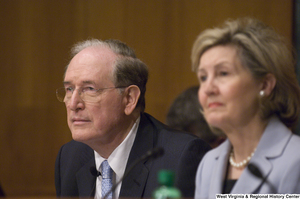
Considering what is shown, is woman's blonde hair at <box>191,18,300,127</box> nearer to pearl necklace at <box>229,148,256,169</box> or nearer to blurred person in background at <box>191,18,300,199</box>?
blurred person in background at <box>191,18,300,199</box>

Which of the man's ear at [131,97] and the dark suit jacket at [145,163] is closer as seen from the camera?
the dark suit jacket at [145,163]

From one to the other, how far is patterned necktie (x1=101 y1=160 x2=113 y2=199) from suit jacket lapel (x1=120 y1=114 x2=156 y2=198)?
118 mm

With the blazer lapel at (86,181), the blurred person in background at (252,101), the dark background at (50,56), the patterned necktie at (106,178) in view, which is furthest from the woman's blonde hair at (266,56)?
the dark background at (50,56)

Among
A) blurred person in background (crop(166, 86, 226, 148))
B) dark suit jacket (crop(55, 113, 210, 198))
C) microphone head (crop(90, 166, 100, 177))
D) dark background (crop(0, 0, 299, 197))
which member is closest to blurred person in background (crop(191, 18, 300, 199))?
dark suit jacket (crop(55, 113, 210, 198))

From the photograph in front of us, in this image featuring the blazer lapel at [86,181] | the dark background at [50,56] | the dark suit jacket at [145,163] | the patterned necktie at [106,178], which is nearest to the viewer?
the dark suit jacket at [145,163]

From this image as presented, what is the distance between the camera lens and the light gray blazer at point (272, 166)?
4.78ft

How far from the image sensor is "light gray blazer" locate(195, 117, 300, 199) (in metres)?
1.46

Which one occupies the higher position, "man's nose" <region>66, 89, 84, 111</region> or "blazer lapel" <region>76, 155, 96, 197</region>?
"man's nose" <region>66, 89, 84, 111</region>

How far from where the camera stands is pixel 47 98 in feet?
17.6

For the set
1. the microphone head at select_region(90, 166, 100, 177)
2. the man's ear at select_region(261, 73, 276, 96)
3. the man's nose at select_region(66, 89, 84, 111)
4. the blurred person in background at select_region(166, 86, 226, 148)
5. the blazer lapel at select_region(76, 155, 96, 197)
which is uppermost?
the man's ear at select_region(261, 73, 276, 96)

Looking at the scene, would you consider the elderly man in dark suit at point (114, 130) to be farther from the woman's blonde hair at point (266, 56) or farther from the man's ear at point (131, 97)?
the woman's blonde hair at point (266, 56)

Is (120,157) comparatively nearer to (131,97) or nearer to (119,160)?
(119,160)

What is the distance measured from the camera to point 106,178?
2.47 m

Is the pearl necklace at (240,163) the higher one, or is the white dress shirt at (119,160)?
the pearl necklace at (240,163)
